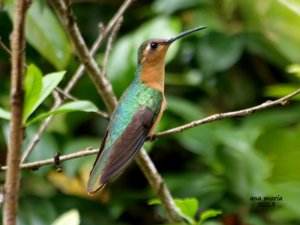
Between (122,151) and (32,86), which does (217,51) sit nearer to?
(122,151)

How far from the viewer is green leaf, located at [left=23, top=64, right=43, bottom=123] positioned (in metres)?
1.73

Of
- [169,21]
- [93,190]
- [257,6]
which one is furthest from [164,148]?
[93,190]

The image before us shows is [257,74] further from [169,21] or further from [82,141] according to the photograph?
[82,141]

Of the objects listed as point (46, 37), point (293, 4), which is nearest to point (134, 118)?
point (46, 37)

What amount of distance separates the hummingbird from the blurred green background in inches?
20.4

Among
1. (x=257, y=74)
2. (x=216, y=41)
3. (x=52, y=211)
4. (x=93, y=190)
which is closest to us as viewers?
(x=93, y=190)

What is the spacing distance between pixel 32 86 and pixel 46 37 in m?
1.99

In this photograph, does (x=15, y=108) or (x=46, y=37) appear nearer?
(x=15, y=108)

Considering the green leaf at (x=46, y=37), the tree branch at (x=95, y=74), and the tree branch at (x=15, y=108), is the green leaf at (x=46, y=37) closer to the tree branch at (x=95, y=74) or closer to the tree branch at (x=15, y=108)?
the tree branch at (x=95, y=74)

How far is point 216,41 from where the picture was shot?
482cm

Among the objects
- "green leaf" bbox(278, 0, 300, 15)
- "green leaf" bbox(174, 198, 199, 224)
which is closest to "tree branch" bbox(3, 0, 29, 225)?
"green leaf" bbox(278, 0, 300, 15)

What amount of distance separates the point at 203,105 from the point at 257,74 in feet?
1.76

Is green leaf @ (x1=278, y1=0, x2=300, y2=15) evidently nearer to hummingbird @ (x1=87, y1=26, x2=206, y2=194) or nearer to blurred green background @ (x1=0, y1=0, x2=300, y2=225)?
hummingbird @ (x1=87, y1=26, x2=206, y2=194)

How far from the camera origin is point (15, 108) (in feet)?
4.41
